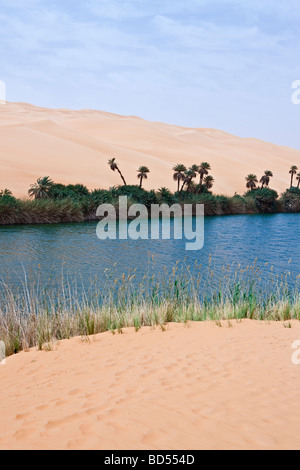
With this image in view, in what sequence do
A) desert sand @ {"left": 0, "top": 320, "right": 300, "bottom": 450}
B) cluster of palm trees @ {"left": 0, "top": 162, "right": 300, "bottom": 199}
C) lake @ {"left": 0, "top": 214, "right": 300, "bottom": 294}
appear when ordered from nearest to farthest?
desert sand @ {"left": 0, "top": 320, "right": 300, "bottom": 450} → lake @ {"left": 0, "top": 214, "right": 300, "bottom": 294} → cluster of palm trees @ {"left": 0, "top": 162, "right": 300, "bottom": 199}

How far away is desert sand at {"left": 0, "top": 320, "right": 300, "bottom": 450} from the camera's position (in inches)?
148

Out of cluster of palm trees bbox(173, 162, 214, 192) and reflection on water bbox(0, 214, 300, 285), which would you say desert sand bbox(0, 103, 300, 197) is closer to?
cluster of palm trees bbox(173, 162, 214, 192)

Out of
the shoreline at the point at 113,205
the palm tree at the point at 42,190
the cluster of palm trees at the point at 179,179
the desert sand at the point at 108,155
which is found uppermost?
the desert sand at the point at 108,155

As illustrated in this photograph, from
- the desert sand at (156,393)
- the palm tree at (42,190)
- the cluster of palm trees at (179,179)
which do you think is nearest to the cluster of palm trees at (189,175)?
the cluster of palm trees at (179,179)

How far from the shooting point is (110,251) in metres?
23.1

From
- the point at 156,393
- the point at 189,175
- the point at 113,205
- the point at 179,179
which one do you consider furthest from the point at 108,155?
the point at 156,393

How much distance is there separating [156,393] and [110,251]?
→ 18353 millimetres

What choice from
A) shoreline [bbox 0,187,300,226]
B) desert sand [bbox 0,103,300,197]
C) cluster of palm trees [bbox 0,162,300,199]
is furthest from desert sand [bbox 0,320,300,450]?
desert sand [bbox 0,103,300,197]

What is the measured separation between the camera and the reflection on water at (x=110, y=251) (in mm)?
18172

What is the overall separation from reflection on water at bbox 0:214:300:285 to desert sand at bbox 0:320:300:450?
7985mm

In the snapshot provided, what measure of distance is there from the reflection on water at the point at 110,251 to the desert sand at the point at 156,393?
7.99 m

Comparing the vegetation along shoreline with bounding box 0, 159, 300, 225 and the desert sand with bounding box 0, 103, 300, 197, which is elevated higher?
the desert sand with bounding box 0, 103, 300, 197

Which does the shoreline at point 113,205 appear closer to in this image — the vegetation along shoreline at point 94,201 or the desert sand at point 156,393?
the vegetation along shoreline at point 94,201

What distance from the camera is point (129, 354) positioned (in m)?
6.70
